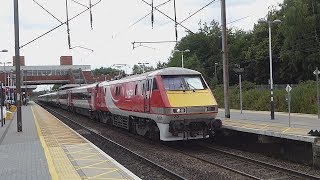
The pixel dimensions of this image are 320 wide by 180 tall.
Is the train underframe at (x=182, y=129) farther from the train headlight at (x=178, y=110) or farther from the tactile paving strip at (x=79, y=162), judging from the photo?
the tactile paving strip at (x=79, y=162)

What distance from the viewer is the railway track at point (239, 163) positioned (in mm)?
12016

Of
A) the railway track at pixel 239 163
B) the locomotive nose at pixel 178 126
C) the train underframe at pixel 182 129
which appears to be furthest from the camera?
the train underframe at pixel 182 129

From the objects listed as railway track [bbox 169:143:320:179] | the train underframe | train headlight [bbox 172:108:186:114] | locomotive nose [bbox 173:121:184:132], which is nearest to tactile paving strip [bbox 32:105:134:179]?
the train underframe

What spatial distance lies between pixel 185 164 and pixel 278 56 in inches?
2165

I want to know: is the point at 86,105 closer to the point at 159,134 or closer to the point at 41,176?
the point at 159,134

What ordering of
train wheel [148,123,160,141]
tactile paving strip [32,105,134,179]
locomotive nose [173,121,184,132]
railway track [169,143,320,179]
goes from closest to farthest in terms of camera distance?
tactile paving strip [32,105,134,179], railway track [169,143,320,179], locomotive nose [173,121,184,132], train wheel [148,123,160,141]

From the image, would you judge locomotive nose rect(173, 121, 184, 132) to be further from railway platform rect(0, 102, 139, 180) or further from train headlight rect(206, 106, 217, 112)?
railway platform rect(0, 102, 139, 180)

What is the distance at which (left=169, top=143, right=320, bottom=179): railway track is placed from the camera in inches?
473

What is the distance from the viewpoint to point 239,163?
1414 cm

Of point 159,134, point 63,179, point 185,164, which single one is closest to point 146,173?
point 185,164

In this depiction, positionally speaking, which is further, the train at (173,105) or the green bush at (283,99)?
the green bush at (283,99)

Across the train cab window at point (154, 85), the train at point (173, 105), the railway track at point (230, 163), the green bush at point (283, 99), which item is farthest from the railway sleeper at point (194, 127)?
the green bush at point (283, 99)

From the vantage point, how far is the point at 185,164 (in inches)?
550

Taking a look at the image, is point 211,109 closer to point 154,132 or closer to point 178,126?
point 178,126
